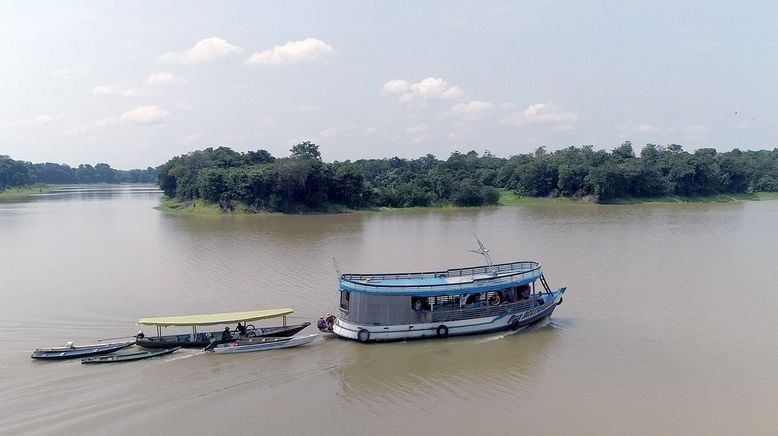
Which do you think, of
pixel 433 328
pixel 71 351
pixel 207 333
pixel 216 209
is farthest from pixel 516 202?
pixel 71 351

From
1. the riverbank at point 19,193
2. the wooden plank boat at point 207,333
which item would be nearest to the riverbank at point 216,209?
the wooden plank boat at point 207,333

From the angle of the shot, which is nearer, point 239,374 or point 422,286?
point 239,374

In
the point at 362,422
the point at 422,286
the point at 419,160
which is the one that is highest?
the point at 419,160

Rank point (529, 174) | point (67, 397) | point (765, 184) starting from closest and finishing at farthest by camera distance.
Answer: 1. point (67, 397)
2. point (529, 174)
3. point (765, 184)

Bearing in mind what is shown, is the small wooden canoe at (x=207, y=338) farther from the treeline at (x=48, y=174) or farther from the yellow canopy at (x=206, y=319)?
the treeline at (x=48, y=174)

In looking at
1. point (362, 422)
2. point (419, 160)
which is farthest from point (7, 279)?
point (419, 160)

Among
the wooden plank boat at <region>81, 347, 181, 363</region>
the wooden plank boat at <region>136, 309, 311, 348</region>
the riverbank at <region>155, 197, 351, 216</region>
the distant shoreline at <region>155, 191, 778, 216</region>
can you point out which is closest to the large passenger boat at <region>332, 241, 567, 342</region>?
the wooden plank boat at <region>136, 309, 311, 348</region>

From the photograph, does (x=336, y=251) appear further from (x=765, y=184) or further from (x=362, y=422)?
(x=765, y=184)
